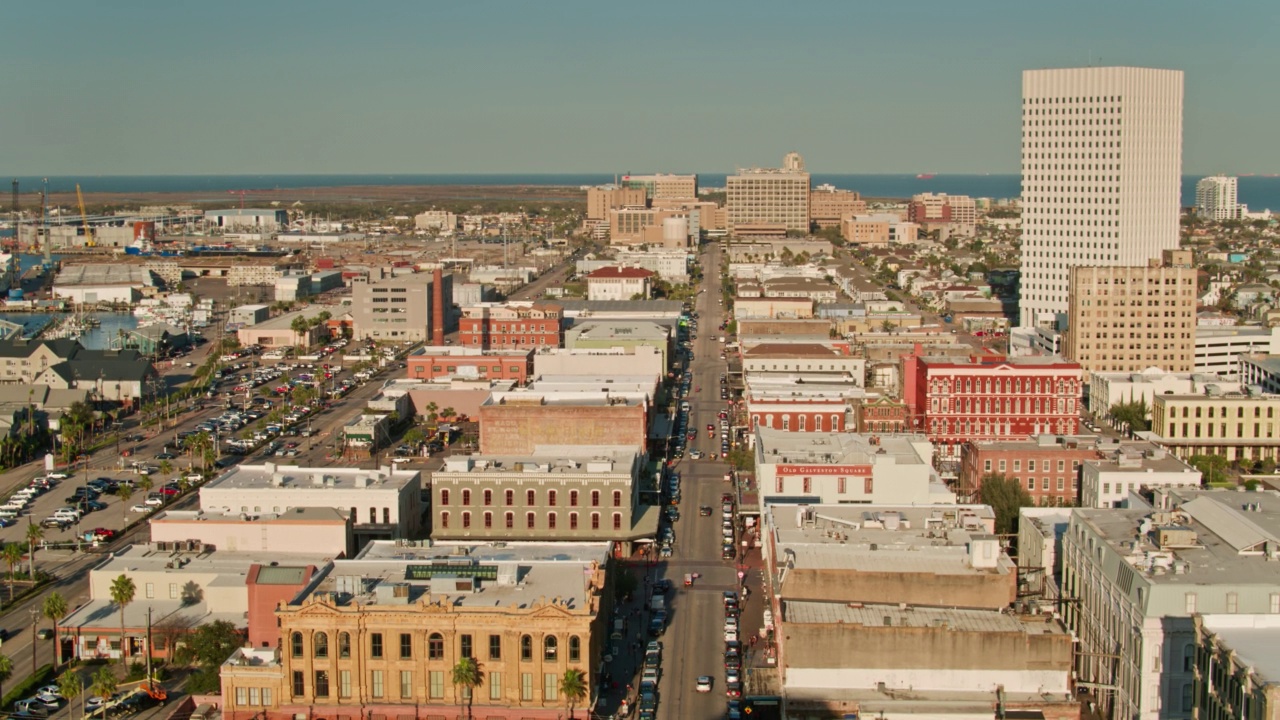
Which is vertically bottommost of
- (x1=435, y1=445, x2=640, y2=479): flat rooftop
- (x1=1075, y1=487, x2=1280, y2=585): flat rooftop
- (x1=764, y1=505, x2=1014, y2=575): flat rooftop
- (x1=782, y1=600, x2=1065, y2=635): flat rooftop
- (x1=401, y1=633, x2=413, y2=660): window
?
(x1=401, y1=633, x2=413, y2=660): window

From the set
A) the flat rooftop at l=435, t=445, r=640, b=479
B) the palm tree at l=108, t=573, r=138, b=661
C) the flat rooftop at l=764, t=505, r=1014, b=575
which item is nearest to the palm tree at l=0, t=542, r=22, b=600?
the palm tree at l=108, t=573, r=138, b=661

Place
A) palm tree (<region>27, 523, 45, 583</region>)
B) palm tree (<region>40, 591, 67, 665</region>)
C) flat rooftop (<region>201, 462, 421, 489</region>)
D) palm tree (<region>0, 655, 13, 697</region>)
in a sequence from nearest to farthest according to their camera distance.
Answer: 1. palm tree (<region>0, 655, 13, 697</region>)
2. palm tree (<region>40, 591, 67, 665</region>)
3. palm tree (<region>27, 523, 45, 583</region>)
4. flat rooftop (<region>201, 462, 421, 489</region>)

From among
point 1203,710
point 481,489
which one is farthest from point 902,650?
point 481,489

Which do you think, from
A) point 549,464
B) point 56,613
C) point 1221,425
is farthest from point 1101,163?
point 56,613

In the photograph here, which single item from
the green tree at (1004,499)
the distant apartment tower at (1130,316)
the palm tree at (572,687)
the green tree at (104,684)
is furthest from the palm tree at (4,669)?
the distant apartment tower at (1130,316)

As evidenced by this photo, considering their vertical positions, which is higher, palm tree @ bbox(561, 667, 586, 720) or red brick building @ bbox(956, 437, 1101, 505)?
red brick building @ bbox(956, 437, 1101, 505)

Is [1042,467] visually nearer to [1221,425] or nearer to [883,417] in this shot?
[883,417]

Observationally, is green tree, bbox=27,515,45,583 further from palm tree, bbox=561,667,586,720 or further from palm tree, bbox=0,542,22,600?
palm tree, bbox=561,667,586,720
